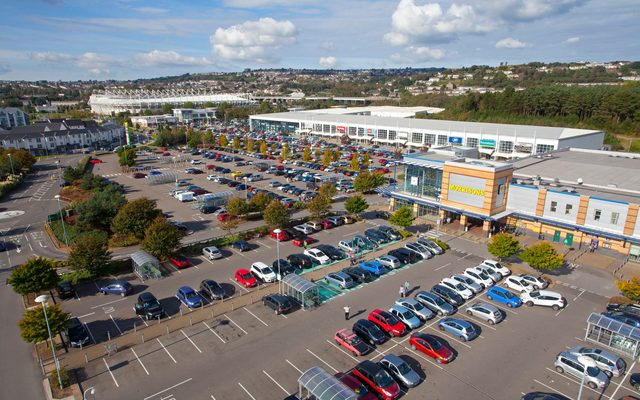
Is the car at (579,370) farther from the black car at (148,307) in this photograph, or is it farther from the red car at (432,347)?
the black car at (148,307)

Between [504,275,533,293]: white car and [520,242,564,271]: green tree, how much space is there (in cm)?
175

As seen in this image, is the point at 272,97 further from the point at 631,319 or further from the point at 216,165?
the point at 631,319

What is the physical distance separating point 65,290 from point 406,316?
22162 mm

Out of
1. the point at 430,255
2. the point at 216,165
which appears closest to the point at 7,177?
the point at 216,165

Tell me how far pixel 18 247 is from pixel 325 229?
2831 centimetres

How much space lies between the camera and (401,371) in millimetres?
17641

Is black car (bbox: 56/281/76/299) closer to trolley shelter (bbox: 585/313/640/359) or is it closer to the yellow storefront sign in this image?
trolley shelter (bbox: 585/313/640/359)

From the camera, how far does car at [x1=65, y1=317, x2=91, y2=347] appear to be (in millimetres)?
20500

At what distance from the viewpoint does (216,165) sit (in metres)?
70.8

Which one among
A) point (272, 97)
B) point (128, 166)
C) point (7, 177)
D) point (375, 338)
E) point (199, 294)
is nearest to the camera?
point (375, 338)

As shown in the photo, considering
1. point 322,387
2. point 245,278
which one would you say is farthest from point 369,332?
point 245,278

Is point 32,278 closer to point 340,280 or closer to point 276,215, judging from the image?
point 276,215

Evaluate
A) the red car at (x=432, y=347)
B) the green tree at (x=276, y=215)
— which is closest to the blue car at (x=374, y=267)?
the red car at (x=432, y=347)

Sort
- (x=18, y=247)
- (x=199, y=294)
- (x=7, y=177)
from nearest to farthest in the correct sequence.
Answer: (x=199, y=294) → (x=18, y=247) → (x=7, y=177)
